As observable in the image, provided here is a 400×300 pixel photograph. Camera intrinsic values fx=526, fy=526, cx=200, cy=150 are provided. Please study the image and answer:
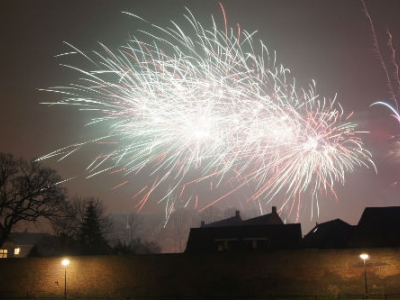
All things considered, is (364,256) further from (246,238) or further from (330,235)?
(330,235)

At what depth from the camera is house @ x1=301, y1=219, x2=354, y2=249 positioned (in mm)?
38181

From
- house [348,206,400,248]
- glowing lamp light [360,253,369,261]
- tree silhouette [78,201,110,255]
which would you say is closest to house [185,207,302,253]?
house [348,206,400,248]

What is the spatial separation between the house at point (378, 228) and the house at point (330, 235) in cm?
498

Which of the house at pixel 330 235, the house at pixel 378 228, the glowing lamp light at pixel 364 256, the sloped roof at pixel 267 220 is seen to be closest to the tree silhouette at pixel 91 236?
the sloped roof at pixel 267 220

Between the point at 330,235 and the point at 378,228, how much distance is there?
339 inches

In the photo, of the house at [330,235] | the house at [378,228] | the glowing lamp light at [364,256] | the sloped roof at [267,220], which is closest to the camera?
the glowing lamp light at [364,256]

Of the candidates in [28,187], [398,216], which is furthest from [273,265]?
[28,187]

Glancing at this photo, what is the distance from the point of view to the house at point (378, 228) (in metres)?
30.8

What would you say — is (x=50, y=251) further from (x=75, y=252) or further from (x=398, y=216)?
(x=398, y=216)

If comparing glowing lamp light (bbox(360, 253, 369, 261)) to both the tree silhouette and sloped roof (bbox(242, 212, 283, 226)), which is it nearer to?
sloped roof (bbox(242, 212, 283, 226))

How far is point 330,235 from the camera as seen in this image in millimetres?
39781

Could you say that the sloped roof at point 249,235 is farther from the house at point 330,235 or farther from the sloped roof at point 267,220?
the sloped roof at point 267,220

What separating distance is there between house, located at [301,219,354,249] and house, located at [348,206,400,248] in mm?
4980

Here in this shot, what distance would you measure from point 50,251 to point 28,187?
129ft
